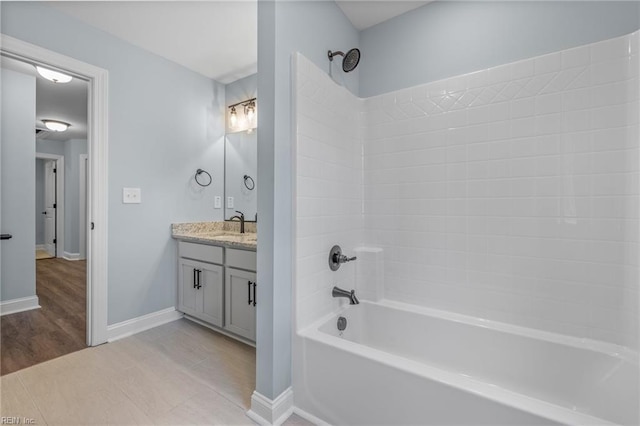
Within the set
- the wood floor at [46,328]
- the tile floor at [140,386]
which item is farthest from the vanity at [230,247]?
the wood floor at [46,328]

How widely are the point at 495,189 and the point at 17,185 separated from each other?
440 cm

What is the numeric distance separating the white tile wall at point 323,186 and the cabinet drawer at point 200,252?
1.02m

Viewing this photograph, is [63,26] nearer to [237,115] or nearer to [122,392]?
[237,115]

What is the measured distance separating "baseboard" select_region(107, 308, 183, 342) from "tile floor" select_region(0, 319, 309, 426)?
8 centimetres

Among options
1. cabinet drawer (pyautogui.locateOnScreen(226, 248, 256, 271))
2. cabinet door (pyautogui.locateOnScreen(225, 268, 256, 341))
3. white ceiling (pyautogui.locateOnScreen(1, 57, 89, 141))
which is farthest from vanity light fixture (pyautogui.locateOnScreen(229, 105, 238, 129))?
cabinet door (pyautogui.locateOnScreen(225, 268, 256, 341))

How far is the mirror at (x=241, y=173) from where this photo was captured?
2.90m

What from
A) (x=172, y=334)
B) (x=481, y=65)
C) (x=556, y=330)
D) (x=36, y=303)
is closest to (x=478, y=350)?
(x=556, y=330)

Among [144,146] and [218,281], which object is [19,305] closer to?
[144,146]

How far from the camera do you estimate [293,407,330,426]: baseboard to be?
1.44m

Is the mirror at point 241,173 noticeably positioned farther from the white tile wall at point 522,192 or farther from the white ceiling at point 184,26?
the white tile wall at point 522,192

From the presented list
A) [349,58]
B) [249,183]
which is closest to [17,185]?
[249,183]

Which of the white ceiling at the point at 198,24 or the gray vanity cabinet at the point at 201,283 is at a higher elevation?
the white ceiling at the point at 198,24

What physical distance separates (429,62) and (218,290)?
7.53 ft

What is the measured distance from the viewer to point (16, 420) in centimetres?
145
